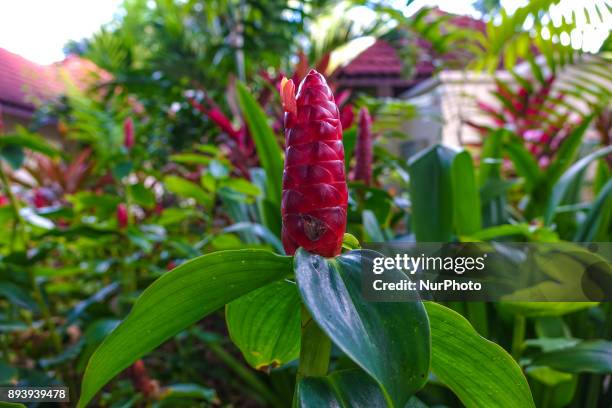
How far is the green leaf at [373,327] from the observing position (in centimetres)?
23

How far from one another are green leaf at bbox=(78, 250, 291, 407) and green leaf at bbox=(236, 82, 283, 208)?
1.58 feet

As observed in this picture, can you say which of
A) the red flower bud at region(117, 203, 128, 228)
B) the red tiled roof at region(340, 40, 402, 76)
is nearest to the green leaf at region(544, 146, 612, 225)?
the red flower bud at region(117, 203, 128, 228)

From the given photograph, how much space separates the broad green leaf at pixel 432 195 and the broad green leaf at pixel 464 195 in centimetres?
2

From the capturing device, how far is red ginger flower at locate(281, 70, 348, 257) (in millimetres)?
299

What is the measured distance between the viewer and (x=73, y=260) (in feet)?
4.56

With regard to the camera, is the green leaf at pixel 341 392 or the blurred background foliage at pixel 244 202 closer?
the green leaf at pixel 341 392

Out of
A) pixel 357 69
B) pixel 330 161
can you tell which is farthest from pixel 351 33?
pixel 330 161

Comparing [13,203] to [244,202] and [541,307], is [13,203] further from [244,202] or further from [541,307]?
[541,307]

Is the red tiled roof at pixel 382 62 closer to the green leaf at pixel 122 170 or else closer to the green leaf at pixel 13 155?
the green leaf at pixel 122 170

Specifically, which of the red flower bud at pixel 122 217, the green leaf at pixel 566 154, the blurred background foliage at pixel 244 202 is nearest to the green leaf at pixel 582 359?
the blurred background foliage at pixel 244 202

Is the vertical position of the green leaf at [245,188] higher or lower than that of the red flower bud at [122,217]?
higher

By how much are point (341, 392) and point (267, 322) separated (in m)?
0.09

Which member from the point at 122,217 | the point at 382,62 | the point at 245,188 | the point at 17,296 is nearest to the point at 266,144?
the point at 245,188

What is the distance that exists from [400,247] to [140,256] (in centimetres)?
92
